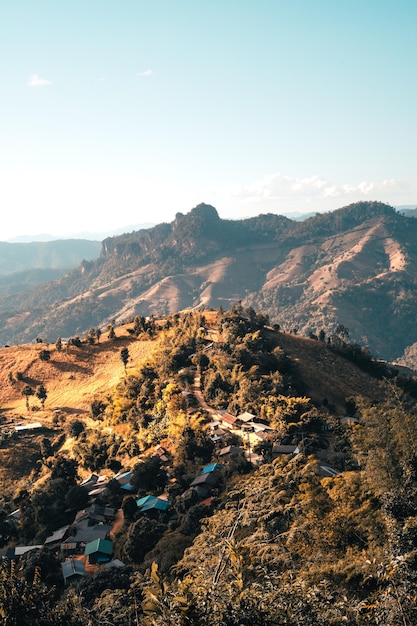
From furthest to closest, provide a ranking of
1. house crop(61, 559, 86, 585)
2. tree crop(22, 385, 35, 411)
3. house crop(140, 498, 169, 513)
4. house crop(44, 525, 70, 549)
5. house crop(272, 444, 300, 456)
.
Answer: tree crop(22, 385, 35, 411) < house crop(272, 444, 300, 456) < house crop(140, 498, 169, 513) < house crop(44, 525, 70, 549) < house crop(61, 559, 86, 585)

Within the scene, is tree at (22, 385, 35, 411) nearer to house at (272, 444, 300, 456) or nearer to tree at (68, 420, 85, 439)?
tree at (68, 420, 85, 439)

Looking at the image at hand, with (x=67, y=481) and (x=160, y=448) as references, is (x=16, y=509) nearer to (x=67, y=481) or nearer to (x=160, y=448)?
(x=67, y=481)

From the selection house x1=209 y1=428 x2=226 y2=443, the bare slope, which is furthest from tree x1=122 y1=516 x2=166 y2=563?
the bare slope

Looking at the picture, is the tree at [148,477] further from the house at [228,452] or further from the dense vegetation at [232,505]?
the house at [228,452]

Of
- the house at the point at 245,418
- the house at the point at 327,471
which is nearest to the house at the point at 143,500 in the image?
the house at the point at 327,471

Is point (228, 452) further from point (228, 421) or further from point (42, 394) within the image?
point (42, 394)

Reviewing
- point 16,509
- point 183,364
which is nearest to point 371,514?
point 16,509
